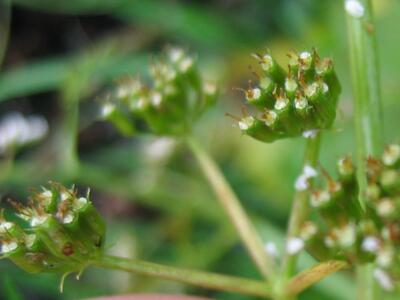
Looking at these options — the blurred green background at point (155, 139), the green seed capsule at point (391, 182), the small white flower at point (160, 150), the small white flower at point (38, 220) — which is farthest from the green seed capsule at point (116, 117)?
the small white flower at point (160, 150)

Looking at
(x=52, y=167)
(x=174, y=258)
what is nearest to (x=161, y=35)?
(x=52, y=167)

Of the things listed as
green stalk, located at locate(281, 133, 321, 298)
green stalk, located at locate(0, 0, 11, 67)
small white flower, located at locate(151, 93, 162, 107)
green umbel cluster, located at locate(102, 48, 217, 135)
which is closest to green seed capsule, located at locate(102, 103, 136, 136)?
green umbel cluster, located at locate(102, 48, 217, 135)

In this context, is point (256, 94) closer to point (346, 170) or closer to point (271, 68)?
point (271, 68)

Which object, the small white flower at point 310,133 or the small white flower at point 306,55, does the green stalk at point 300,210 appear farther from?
the small white flower at point 306,55

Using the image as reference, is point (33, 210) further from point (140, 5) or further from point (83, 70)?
point (140, 5)

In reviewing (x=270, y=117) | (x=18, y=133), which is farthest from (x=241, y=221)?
(x=18, y=133)

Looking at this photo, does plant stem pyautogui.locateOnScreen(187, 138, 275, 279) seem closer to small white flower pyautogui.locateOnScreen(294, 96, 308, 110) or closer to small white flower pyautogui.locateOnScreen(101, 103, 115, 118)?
small white flower pyautogui.locateOnScreen(101, 103, 115, 118)
